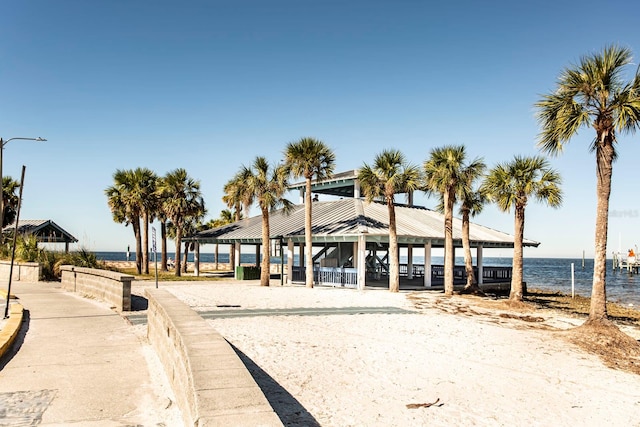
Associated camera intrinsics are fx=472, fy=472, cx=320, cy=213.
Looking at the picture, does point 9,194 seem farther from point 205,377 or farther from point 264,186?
point 205,377

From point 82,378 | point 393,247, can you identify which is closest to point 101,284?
point 82,378

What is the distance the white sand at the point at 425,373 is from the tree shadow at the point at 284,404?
0.7 inches

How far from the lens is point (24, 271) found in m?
27.0

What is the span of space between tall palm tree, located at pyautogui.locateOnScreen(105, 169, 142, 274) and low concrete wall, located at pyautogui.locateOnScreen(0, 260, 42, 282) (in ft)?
37.7

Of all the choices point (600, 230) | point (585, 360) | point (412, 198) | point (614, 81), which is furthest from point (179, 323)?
point (412, 198)

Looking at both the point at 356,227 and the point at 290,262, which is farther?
the point at 290,262

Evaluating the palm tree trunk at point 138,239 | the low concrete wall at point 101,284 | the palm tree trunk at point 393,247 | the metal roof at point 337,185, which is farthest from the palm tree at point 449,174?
the palm tree trunk at point 138,239

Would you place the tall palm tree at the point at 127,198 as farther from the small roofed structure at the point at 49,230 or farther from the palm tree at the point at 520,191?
the palm tree at the point at 520,191

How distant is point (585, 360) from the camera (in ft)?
38.5

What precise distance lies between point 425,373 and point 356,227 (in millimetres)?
18703

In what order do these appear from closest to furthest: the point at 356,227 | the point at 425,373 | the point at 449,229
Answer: the point at 425,373 < the point at 449,229 < the point at 356,227

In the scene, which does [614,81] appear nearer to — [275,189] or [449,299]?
[449,299]

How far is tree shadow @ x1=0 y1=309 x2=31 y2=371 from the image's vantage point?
9081mm

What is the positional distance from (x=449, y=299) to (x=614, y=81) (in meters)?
13.2
